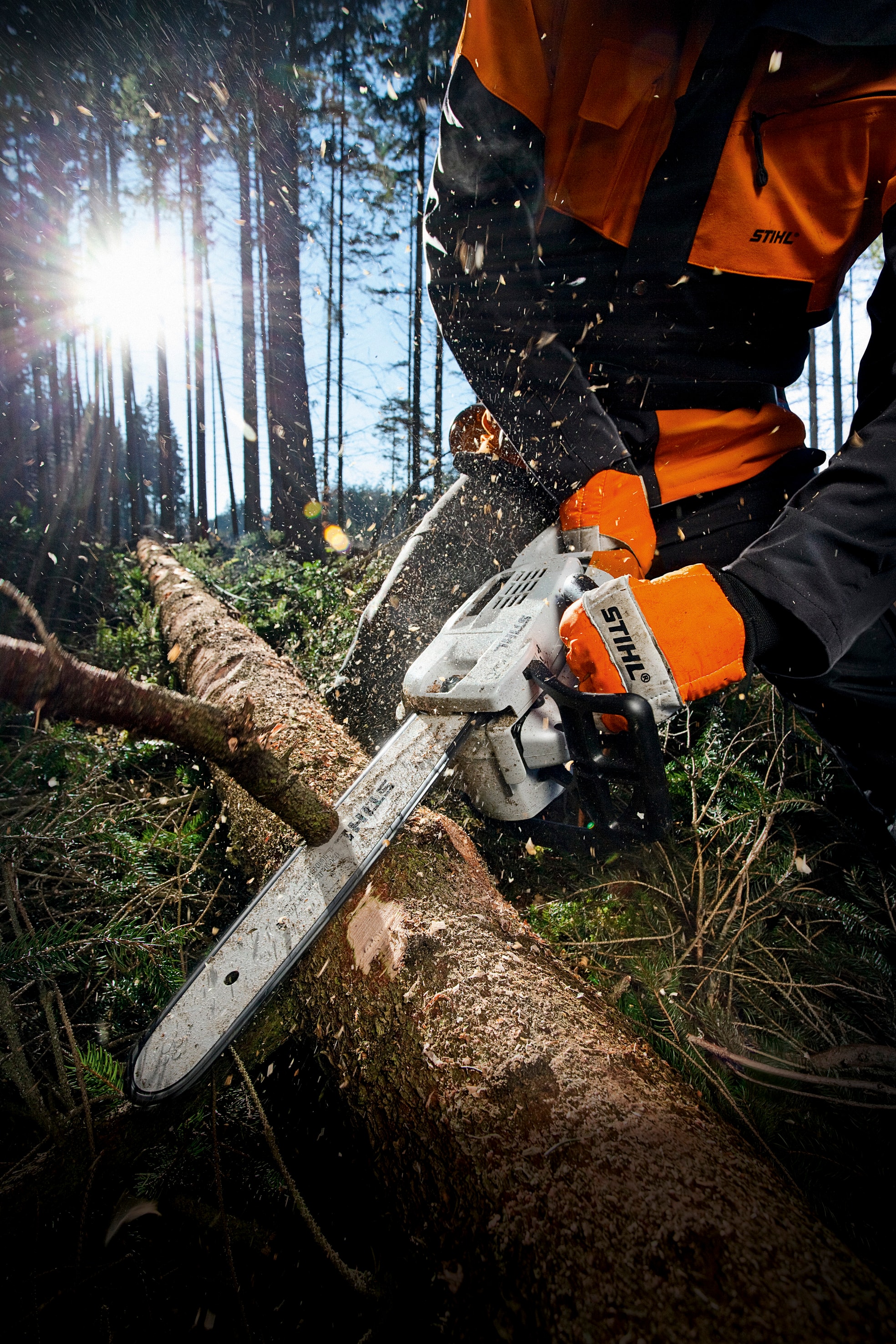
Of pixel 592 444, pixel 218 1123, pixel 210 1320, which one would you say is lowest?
pixel 210 1320

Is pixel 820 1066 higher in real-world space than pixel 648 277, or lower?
lower

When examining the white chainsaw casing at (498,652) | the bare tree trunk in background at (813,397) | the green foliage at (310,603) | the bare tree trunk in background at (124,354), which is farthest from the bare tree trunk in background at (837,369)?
the bare tree trunk in background at (124,354)

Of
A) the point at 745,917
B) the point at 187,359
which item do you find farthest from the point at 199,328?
the point at 745,917

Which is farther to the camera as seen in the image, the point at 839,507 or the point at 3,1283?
the point at 839,507

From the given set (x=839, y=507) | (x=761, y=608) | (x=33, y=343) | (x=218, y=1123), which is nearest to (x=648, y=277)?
(x=839, y=507)

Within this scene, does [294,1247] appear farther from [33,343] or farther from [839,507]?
[33,343]

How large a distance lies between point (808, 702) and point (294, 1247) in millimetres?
1952

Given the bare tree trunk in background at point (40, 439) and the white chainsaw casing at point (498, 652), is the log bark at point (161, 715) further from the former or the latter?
the bare tree trunk in background at point (40, 439)

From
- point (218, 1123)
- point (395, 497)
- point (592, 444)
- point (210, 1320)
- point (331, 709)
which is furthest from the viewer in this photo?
point (395, 497)

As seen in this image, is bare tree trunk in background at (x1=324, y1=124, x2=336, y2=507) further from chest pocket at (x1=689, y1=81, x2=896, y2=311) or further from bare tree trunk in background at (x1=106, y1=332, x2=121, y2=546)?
chest pocket at (x1=689, y1=81, x2=896, y2=311)

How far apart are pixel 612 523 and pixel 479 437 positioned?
0.94 metres

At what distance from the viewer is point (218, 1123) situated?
1259mm

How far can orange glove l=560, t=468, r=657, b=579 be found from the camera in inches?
68.6

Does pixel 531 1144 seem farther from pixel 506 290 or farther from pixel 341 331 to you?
pixel 341 331
